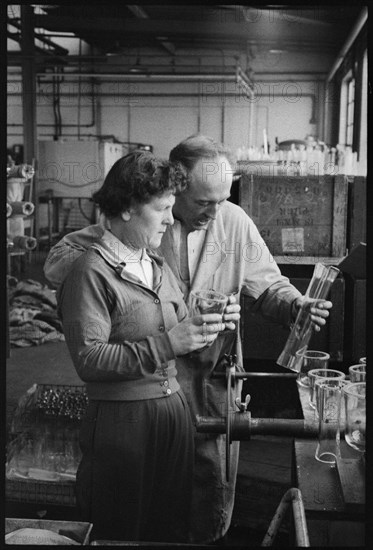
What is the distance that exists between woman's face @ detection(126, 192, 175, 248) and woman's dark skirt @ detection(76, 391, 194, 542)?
0.41 metres

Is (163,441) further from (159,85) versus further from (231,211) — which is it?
(159,85)

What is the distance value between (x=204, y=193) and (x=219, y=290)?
318 mm

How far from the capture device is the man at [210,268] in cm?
178

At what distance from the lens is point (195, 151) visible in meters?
1.78

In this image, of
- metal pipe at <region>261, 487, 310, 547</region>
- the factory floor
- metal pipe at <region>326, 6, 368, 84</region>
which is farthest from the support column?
metal pipe at <region>261, 487, 310, 547</region>

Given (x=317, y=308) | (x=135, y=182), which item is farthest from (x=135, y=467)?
(x=135, y=182)

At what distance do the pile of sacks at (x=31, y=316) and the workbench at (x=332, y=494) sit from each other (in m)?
3.33

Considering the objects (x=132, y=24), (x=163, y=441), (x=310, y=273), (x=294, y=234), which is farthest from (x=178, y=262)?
(x=132, y=24)

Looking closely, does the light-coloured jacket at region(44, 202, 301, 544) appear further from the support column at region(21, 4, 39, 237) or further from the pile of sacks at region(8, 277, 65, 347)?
the support column at region(21, 4, 39, 237)

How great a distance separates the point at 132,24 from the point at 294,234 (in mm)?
6218

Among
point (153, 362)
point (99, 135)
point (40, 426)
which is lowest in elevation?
point (40, 426)

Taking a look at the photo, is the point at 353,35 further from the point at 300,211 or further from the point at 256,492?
the point at 256,492

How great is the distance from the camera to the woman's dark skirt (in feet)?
5.21

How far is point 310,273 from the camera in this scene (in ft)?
9.08
